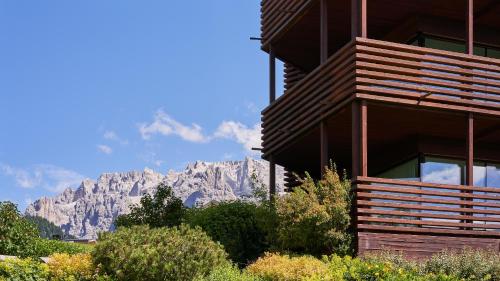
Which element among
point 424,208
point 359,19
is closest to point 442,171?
point 424,208

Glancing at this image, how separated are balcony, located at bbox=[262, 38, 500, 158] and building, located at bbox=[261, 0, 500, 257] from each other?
0.03 m

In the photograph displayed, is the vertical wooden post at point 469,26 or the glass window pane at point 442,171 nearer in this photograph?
the vertical wooden post at point 469,26

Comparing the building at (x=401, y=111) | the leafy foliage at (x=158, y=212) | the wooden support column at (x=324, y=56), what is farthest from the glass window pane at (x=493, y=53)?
the leafy foliage at (x=158, y=212)

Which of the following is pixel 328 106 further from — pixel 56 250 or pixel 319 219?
pixel 56 250

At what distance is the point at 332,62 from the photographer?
75.8 feet

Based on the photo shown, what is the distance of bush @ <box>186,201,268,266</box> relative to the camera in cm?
2492

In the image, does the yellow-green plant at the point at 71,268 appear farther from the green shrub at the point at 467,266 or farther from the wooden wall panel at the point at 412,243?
the green shrub at the point at 467,266

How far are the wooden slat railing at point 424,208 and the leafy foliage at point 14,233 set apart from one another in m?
9.78

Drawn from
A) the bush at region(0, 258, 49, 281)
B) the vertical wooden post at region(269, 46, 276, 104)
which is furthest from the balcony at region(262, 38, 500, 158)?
the bush at region(0, 258, 49, 281)

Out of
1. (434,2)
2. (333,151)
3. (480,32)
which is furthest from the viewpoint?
(333,151)

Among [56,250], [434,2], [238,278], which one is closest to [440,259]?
[238,278]

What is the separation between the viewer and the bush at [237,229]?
81.8 feet

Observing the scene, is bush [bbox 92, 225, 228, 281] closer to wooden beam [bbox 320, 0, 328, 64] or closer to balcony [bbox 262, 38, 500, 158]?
balcony [bbox 262, 38, 500, 158]

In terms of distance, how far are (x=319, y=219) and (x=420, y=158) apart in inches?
250
